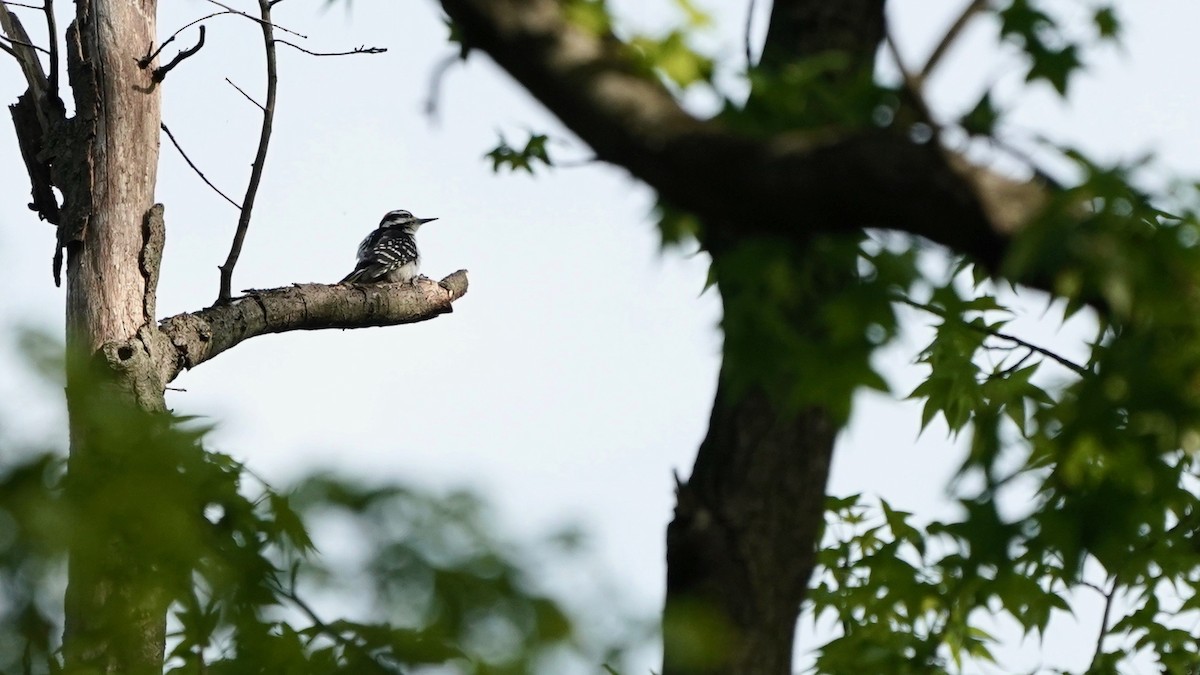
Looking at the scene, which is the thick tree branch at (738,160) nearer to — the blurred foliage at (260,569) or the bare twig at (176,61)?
the blurred foliage at (260,569)

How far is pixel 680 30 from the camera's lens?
87.0 inches

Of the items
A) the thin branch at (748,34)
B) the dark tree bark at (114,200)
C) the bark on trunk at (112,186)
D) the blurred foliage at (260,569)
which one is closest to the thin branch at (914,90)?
the thin branch at (748,34)

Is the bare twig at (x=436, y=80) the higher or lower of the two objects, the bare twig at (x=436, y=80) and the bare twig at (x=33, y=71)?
the lower

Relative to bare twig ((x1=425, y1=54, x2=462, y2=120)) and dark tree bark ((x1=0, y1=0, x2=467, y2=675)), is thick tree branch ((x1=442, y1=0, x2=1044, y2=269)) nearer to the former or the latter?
bare twig ((x1=425, y1=54, x2=462, y2=120))

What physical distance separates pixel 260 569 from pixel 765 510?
39.1 inches

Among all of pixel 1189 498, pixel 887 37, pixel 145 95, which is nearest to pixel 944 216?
pixel 887 37

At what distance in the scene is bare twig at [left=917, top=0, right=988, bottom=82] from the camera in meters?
2.12

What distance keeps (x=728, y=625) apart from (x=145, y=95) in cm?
430

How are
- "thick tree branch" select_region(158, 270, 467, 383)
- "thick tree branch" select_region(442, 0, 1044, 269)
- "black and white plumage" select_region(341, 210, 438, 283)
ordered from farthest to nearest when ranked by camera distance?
"black and white plumage" select_region(341, 210, 438, 283) → "thick tree branch" select_region(158, 270, 467, 383) → "thick tree branch" select_region(442, 0, 1044, 269)

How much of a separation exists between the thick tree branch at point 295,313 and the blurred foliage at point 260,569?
3.38m

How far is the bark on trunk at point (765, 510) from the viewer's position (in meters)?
2.58

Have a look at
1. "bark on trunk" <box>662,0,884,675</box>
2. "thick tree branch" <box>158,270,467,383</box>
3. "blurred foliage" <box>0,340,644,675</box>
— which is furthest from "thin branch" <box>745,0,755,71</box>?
"thick tree branch" <box>158,270,467,383</box>

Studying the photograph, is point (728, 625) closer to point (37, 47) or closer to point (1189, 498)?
point (1189, 498)

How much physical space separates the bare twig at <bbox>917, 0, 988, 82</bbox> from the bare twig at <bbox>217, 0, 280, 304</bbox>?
4623 mm
